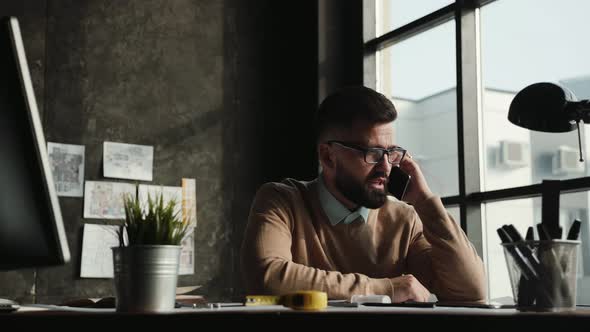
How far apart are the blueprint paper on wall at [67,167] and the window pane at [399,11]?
6.07ft

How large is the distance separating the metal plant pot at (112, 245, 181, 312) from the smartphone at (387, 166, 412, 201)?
1255mm

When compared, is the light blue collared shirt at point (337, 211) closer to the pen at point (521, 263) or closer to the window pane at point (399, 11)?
the pen at point (521, 263)

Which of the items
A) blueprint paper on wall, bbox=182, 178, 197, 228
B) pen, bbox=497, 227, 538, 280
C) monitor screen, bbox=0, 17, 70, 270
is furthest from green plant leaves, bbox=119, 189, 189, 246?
blueprint paper on wall, bbox=182, 178, 197, 228

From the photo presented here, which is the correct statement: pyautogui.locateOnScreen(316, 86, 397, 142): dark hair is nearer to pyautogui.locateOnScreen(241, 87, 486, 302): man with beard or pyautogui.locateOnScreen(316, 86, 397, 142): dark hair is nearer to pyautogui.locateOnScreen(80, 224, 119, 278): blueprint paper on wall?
pyautogui.locateOnScreen(241, 87, 486, 302): man with beard

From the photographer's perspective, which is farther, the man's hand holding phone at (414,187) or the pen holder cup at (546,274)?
the man's hand holding phone at (414,187)

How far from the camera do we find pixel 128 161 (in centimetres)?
389

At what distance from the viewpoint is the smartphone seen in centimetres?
229

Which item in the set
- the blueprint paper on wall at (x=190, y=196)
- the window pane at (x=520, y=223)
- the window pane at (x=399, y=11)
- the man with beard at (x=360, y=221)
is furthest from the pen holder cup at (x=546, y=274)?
the blueprint paper on wall at (x=190, y=196)

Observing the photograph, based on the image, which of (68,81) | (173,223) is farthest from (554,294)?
(68,81)

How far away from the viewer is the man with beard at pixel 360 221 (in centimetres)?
220

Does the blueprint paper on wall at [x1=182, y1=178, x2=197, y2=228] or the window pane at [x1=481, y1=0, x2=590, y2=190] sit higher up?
the window pane at [x1=481, y1=0, x2=590, y2=190]

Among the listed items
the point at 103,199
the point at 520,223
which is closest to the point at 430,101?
the point at 520,223

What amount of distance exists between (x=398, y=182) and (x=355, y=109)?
32 centimetres

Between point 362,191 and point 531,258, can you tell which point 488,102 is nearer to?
point 362,191
